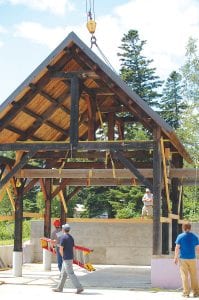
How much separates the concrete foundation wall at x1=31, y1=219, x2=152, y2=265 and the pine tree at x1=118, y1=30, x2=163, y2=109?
2235cm

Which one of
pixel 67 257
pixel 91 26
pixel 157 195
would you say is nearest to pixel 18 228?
pixel 67 257

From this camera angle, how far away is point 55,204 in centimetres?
3581

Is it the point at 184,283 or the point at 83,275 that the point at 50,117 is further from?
the point at 184,283

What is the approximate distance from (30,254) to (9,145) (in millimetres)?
6587

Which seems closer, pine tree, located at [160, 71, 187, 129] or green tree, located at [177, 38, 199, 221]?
green tree, located at [177, 38, 199, 221]

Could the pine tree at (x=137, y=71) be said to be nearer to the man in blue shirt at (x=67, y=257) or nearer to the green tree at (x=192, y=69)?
the green tree at (x=192, y=69)

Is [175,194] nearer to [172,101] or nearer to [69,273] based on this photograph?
[69,273]

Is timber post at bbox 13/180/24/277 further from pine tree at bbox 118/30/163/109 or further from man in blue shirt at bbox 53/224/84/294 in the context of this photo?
pine tree at bbox 118/30/163/109

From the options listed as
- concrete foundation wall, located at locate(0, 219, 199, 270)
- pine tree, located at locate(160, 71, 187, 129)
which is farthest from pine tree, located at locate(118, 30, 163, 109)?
concrete foundation wall, located at locate(0, 219, 199, 270)

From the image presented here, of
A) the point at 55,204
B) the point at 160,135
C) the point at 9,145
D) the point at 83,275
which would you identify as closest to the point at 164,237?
the point at 83,275

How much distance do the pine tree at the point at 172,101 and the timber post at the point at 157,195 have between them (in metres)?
27.9

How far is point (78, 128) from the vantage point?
14.2m

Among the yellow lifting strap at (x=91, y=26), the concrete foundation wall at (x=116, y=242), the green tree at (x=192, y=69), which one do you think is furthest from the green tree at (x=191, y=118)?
the yellow lifting strap at (x=91, y=26)

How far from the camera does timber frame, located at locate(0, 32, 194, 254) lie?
13.5m
